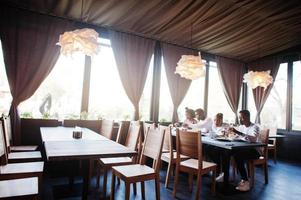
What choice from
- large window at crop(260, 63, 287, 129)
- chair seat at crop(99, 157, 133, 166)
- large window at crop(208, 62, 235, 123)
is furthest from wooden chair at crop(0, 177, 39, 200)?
large window at crop(260, 63, 287, 129)

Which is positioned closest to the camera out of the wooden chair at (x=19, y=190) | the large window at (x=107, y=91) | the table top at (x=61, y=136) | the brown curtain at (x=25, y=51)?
the wooden chair at (x=19, y=190)

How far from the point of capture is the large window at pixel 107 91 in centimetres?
483

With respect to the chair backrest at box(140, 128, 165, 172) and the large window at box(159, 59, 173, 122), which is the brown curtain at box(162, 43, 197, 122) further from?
the chair backrest at box(140, 128, 165, 172)

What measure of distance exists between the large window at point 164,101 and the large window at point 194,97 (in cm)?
31

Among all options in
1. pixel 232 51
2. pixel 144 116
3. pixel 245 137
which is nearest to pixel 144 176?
pixel 245 137

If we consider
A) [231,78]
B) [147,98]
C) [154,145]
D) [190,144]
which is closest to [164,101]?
[147,98]

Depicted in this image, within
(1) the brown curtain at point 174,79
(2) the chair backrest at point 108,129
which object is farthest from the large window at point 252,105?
(2) the chair backrest at point 108,129

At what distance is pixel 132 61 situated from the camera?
16.5ft

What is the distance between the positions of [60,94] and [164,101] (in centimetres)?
247

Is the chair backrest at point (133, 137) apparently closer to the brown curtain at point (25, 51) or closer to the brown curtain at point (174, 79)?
the brown curtain at point (25, 51)

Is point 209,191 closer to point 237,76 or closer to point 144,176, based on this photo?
point 144,176

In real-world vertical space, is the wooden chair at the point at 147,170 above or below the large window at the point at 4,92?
below

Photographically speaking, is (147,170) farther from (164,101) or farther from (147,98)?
(164,101)

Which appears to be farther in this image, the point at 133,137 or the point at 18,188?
the point at 133,137
